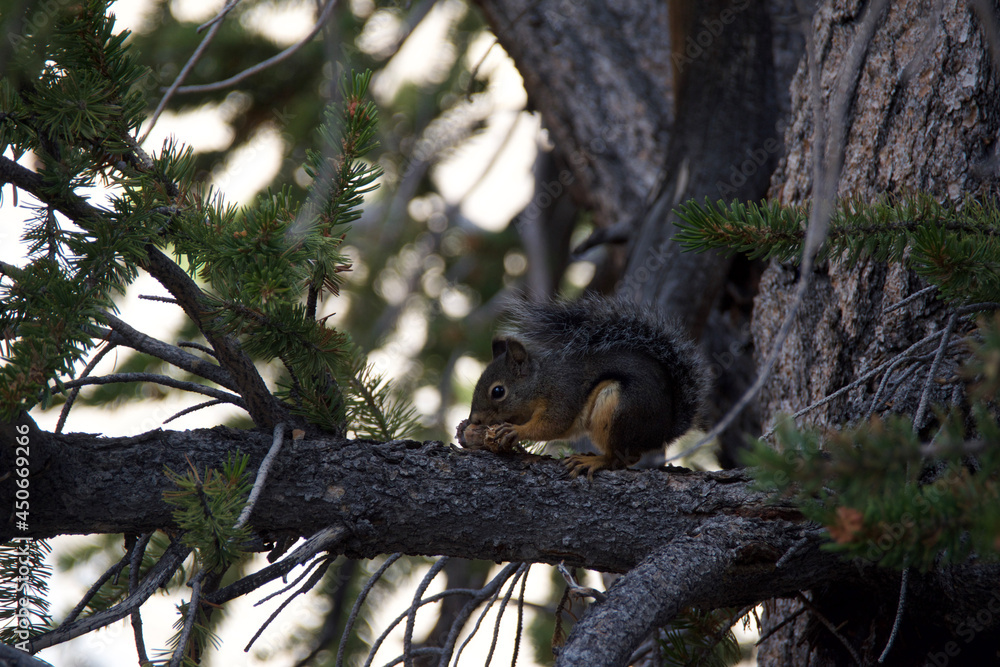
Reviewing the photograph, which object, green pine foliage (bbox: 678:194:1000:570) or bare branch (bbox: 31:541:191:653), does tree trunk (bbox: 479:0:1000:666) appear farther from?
bare branch (bbox: 31:541:191:653)

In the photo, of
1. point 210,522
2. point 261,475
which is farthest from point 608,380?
point 210,522

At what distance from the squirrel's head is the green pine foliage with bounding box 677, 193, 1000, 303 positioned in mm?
1061

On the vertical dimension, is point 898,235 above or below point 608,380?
below

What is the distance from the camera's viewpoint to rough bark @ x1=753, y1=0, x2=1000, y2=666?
1449mm

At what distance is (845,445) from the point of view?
688 millimetres

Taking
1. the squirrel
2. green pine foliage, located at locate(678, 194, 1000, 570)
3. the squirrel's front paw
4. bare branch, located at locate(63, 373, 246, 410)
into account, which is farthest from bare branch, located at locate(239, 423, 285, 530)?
A: green pine foliage, located at locate(678, 194, 1000, 570)

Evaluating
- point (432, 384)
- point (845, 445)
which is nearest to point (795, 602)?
point (845, 445)

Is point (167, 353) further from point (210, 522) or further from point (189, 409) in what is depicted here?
point (210, 522)

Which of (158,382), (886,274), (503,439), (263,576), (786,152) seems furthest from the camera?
(786,152)

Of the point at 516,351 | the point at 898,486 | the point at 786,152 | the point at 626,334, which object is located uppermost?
the point at 786,152

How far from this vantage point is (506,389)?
7.52ft

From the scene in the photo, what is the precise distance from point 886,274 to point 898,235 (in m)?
0.50

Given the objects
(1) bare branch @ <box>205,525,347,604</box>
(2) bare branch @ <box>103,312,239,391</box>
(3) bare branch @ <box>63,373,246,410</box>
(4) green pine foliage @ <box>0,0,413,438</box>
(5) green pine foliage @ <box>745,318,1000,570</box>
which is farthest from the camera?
(2) bare branch @ <box>103,312,239,391</box>

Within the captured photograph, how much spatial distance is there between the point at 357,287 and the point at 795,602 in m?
2.30
